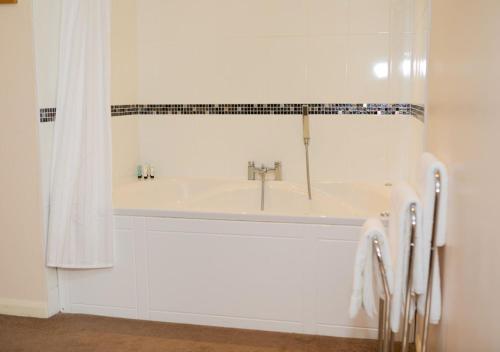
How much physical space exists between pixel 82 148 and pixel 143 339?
1119 mm

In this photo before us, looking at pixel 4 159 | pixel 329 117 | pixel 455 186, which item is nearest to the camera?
pixel 455 186

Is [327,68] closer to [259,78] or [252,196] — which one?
[259,78]

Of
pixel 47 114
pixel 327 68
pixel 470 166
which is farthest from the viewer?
pixel 327 68

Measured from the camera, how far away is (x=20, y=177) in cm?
335

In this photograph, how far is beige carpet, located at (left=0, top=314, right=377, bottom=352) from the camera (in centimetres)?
302

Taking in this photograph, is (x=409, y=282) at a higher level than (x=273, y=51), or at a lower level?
lower

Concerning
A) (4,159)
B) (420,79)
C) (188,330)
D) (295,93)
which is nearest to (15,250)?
(4,159)

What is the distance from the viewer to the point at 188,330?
3240 mm

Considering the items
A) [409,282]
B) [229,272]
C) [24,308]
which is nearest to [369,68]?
[229,272]

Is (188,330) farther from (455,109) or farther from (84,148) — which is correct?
(455,109)

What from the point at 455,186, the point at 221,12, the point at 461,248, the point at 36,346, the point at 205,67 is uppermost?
the point at 221,12

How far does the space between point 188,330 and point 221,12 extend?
216cm

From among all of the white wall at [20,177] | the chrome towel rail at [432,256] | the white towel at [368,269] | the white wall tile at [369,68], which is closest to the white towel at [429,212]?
the chrome towel rail at [432,256]

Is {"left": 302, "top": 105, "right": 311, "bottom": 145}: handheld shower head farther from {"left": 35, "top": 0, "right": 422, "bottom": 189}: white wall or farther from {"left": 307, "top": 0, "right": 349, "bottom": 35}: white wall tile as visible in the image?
{"left": 307, "top": 0, "right": 349, "bottom": 35}: white wall tile
